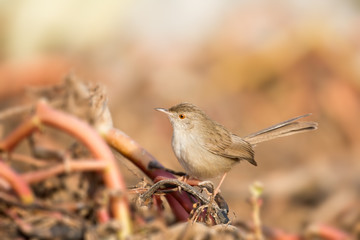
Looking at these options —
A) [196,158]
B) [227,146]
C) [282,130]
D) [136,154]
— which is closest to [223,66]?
[282,130]

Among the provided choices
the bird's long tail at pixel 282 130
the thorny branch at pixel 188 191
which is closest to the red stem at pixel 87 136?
the thorny branch at pixel 188 191

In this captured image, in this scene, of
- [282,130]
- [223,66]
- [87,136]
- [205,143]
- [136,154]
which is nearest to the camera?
[87,136]

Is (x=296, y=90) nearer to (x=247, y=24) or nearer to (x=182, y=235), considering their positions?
(x=247, y=24)

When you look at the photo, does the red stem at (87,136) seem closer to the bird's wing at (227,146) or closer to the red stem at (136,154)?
the red stem at (136,154)

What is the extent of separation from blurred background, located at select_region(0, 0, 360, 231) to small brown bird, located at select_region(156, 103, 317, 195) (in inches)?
58.4

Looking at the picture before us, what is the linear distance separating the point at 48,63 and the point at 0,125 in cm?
477

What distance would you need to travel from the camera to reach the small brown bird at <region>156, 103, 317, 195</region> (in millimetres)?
3541

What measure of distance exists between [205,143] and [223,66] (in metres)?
3.78

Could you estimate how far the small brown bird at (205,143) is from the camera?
139 inches

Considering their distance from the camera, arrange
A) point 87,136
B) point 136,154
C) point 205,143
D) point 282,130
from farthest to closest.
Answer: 1. point 282,130
2. point 205,143
3. point 136,154
4. point 87,136

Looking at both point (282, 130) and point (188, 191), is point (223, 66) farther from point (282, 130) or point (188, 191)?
point (188, 191)

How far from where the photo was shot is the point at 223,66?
7.36 meters

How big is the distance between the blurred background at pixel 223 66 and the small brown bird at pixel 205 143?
4.87ft

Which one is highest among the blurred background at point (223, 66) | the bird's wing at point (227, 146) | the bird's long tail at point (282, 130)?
the blurred background at point (223, 66)
